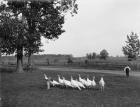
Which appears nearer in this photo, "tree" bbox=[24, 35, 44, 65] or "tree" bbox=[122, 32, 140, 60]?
"tree" bbox=[24, 35, 44, 65]

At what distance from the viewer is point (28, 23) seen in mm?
39969

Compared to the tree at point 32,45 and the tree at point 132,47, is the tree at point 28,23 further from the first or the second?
the tree at point 132,47

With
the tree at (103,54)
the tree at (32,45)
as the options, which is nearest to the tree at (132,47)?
the tree at (103,54)

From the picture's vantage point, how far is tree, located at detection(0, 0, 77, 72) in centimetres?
3722

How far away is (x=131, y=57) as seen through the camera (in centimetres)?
7531

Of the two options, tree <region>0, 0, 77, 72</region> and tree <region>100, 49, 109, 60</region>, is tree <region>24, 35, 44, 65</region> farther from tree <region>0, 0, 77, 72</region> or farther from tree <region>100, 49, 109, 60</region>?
tree <region>100, 49, 109, 60</region>

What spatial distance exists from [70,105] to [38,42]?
26.1 meters

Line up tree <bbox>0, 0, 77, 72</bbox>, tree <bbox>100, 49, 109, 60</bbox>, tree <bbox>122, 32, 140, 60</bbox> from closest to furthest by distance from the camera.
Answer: tree <bbox>0, 0, 77, 72</bbox>, tree <bbox>122, 32, 140, 60</bbox>, tree <bbox>100, 49, 109, 60</bbox>

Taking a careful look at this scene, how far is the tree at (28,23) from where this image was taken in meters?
37.2

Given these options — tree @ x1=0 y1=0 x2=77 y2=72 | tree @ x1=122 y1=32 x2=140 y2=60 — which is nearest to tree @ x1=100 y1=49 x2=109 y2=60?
tree @ x1=122 y1=32 x2=140 y2=60

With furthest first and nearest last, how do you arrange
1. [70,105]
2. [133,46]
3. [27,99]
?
[133,46], [27,99], [70,105]

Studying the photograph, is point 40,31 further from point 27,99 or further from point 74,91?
point 27,99

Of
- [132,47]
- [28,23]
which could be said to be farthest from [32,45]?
[132,47]

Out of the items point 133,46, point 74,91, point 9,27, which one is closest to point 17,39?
point 9,27
